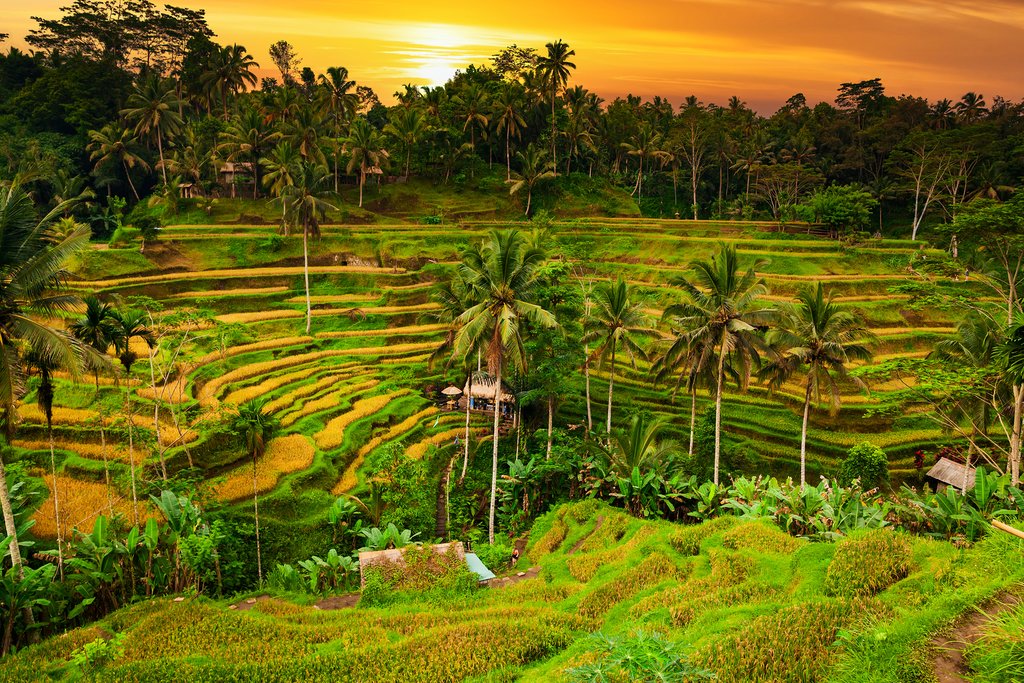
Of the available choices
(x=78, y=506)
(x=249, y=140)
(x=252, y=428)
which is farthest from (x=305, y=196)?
(x=78, y=506)

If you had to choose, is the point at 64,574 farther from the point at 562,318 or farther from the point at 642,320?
the point at 642,320

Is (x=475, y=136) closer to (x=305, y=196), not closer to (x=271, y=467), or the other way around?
(x=305, y=196)

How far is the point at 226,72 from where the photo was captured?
65.0 m

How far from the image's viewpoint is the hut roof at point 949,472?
24.0 meters

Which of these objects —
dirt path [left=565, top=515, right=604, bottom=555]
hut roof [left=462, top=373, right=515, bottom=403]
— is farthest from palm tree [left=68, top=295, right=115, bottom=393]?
hut roof [left=462, top=373, right=515, bottom=403]

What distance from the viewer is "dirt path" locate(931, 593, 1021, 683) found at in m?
6.48

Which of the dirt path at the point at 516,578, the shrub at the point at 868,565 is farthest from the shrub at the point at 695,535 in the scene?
the dirt path at the point at 516,578

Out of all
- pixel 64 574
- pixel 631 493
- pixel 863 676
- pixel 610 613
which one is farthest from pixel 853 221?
pixel 64 574

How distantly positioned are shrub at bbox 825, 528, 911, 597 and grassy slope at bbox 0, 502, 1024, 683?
41 millimetres

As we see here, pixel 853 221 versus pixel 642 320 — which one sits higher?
pixel 853 221

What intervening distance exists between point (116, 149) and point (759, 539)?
199 feet

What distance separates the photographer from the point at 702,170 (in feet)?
231

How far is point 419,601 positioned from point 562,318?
590 inches

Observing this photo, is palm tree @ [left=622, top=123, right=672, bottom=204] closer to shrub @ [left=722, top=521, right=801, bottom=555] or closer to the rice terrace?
the rice terrace
